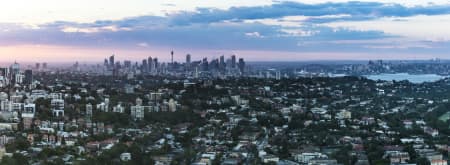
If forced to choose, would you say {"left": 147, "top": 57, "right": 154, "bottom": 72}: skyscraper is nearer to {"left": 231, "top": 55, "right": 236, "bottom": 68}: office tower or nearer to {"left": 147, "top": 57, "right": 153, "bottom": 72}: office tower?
{"left": 147, "top": 57, "right": 153, "bottom": 72}: office tower

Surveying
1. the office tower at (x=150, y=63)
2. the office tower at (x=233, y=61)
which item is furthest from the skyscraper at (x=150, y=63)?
the office tower at (x=233, y=61)

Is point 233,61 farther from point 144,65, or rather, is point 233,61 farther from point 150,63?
point 144,65

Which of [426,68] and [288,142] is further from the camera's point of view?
[426,68]

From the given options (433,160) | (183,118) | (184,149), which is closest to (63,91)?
(183,118)

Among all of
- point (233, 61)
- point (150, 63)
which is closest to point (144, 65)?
point (150, 63)

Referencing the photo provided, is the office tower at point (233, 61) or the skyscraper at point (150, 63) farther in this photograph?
the office tower at point (233, 61)

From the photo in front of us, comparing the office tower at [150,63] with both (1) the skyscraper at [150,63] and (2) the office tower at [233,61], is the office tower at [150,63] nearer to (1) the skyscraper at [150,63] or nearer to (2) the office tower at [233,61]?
(1) the skyscraper at [150,63]

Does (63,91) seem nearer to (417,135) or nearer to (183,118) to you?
(183,118)

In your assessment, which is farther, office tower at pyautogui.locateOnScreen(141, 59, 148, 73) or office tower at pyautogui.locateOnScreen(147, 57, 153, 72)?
office tower at pyautogui.locateOnScreen(147, 57, 153, 72)

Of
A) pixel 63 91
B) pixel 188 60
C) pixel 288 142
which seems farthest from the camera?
pixel 188 60

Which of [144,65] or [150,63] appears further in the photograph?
[150,63]

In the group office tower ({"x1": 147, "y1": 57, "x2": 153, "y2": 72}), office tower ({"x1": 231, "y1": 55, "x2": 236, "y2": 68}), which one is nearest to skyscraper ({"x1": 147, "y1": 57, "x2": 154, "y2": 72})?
office tower ({"x1": 147, "y1": 57, "x2": 153, "y2": 72})
